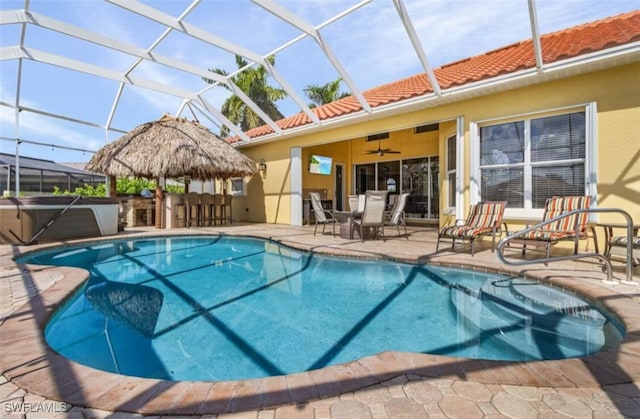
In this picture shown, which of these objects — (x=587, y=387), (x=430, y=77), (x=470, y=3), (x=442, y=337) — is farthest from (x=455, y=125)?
(x=587, y=387)

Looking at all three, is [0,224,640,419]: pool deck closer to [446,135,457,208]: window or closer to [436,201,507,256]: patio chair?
[436,201,507,256]: patio chair

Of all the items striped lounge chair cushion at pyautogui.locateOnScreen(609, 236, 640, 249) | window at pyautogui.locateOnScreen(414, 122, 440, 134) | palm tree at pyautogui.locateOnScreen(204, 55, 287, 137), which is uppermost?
palm tree at pyautogui.locateOnScreen(204, 55, 287, 137)

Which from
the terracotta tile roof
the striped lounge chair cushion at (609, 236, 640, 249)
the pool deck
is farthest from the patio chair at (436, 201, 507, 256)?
the pool deck

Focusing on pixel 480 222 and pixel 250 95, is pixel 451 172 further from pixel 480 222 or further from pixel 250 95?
pixel 250 95

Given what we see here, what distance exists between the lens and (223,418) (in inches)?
62.2

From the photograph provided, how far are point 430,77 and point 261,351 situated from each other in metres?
6.34

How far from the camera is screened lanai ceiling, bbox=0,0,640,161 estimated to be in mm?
6352

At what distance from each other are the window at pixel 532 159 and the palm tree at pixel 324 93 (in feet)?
59.1

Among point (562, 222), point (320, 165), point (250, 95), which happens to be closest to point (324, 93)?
point (250, 95)

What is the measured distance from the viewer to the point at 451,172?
8289 mm

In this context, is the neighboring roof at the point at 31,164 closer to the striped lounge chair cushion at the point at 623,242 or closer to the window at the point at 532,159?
the window at the point at 532,159

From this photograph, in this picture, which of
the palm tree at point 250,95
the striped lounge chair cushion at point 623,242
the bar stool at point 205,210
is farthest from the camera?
the palm tree at point 250,95

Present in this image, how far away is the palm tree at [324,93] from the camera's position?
23.7 metres

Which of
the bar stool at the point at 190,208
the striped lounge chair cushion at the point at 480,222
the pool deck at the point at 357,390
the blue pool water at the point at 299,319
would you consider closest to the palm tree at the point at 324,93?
the bar stool at the point at 190,208
